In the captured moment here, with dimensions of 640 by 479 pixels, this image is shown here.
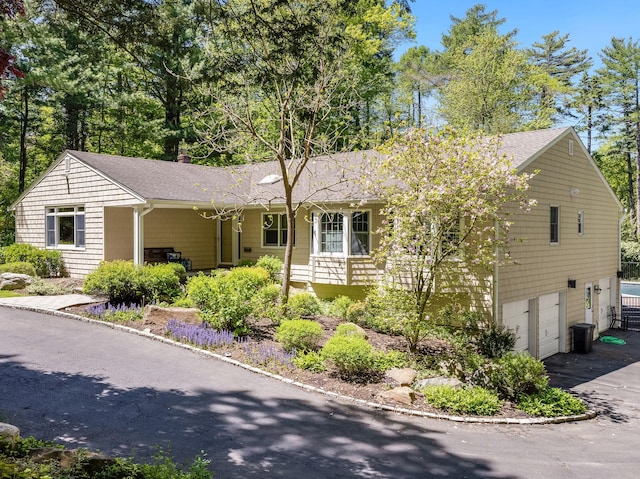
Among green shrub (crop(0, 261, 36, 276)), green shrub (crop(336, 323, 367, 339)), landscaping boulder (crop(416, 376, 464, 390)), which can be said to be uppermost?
green shrub (crop(0, 261, 36, 276))

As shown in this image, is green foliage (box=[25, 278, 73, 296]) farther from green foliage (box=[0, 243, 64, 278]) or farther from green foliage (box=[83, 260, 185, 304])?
green foliage (box=[0, 243, 64, 278])

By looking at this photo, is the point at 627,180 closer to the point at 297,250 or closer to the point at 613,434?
the point at 297,250

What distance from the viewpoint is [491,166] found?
10656 mm

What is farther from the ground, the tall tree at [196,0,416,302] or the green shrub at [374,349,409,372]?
the tall tree at [196,0,416,302]

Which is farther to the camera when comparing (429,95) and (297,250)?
(429,95)

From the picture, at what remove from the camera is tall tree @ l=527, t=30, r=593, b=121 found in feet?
134

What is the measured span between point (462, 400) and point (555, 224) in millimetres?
9630

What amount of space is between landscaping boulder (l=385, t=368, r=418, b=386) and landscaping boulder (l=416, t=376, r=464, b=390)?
18 cm

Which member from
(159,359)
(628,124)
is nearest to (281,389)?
(159,359)

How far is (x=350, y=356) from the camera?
895 centimetres

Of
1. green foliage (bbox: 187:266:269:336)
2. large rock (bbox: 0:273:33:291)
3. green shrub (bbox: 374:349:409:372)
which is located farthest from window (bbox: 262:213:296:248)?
green shrub (bbox: 374:349:409:372)

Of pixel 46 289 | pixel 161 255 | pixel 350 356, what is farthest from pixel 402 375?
pixel 161 255

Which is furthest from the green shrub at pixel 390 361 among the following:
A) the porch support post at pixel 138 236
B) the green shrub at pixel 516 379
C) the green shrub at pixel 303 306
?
the porch support post at pixel 138 236

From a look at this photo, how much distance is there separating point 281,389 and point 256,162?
16225 mm
